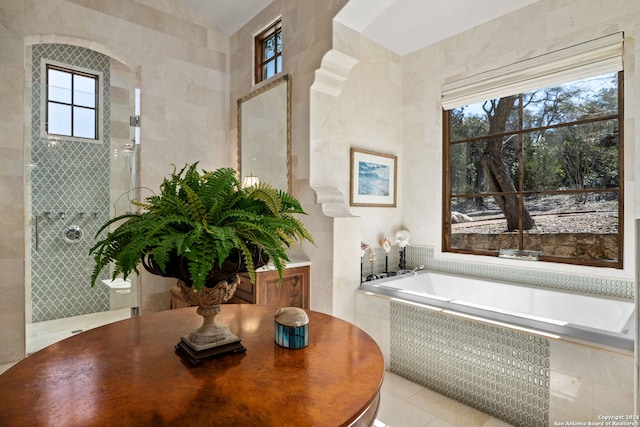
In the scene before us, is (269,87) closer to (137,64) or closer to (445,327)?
(137,64)

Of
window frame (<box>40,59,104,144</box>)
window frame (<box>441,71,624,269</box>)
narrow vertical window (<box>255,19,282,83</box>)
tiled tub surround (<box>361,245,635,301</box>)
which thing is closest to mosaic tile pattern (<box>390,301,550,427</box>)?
tiled tub surround (<box>361,245,635,301</box>)

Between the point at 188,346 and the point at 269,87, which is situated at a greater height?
the point at 269,87

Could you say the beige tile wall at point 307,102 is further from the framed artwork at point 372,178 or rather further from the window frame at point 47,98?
the window frame at point 47,98

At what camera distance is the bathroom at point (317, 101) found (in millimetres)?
2744

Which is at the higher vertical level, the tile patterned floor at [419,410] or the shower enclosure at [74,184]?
the shower enclosure at [74,184]

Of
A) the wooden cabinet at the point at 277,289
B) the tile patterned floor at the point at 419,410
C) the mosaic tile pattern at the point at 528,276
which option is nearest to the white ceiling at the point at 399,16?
the wooden cabinet at the point at 277,289

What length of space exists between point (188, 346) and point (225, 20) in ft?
11.9

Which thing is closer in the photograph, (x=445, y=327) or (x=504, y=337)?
(x=504, y=337)

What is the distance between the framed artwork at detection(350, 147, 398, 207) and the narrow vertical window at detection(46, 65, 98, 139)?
2.74m

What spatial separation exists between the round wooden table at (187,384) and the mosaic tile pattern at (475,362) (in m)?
1.30

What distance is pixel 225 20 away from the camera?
12.1ft

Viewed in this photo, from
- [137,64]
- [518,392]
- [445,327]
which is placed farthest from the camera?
[137,64]

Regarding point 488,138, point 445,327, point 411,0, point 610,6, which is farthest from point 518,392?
point 411,0

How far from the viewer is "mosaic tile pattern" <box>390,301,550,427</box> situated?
194 centimetres
